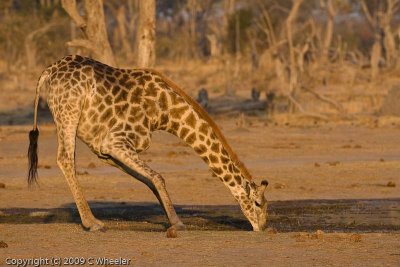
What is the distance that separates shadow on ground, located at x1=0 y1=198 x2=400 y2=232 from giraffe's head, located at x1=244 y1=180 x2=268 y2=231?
0.28 m

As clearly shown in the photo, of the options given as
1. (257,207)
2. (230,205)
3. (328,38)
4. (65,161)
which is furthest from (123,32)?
(257,207)

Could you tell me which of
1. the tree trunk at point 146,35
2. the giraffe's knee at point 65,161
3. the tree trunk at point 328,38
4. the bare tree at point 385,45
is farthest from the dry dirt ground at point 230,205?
the tree trunk at point 328,38

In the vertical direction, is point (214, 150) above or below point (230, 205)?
above

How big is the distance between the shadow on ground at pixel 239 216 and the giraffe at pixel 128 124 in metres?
0.53

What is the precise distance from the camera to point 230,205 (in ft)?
50.3

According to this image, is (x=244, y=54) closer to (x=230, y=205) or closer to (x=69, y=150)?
(x=230, y=205)

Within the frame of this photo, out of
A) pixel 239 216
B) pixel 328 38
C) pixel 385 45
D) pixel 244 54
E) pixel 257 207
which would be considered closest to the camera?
pixel 257 207

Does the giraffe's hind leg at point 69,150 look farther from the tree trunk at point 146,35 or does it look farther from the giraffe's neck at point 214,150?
the tree trunk at point 146,35

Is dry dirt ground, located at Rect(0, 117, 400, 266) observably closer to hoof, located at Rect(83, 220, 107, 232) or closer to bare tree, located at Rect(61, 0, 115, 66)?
hoof, located at Rect(83, 220, 107, 232)

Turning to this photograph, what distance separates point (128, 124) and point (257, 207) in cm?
177

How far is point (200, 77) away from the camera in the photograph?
48781mm

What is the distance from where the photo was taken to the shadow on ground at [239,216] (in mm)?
12484

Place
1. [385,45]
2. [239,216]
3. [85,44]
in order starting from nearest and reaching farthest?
[239,216]
[85,44]
[385,45]

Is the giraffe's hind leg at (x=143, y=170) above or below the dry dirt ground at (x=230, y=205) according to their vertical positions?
above
